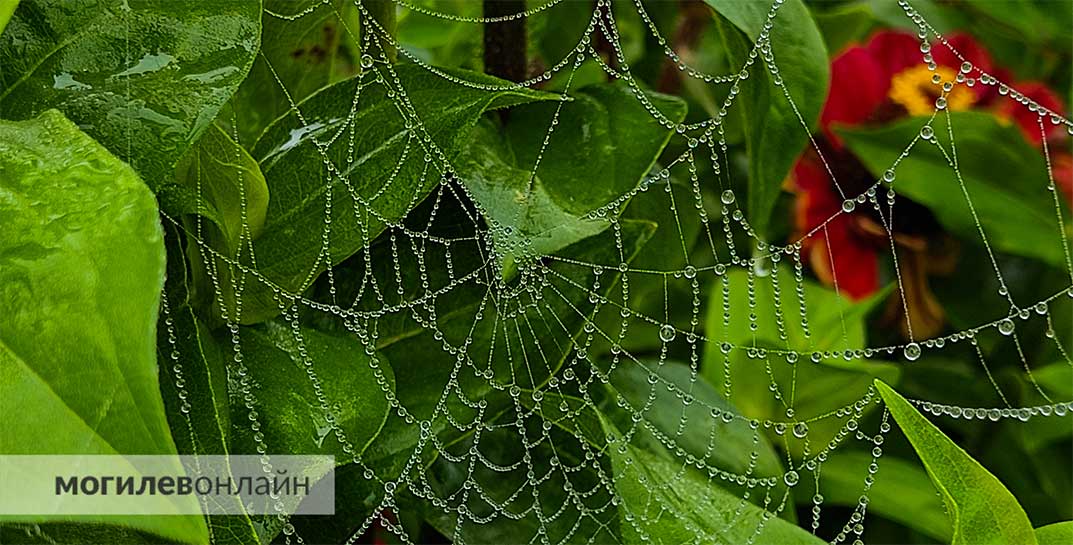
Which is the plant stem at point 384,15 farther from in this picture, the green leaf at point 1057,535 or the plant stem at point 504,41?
the green leaf at point 1057,535

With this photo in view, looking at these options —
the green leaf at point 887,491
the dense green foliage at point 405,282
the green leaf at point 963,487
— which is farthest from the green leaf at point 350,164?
the green leaf at point 887,491

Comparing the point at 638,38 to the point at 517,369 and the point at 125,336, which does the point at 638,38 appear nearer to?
the point at 517,369

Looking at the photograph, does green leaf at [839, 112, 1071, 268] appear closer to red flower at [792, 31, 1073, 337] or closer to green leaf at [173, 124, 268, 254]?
red flower at [792, 31, 1073, 337]

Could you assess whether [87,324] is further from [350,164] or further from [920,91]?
[920,91]

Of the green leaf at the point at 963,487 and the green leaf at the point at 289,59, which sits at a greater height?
the green leaf at the point at 289,59

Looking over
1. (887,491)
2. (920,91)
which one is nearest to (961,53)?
(920,91)

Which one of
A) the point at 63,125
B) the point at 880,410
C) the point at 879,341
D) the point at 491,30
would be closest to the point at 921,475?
the point at 880,410
